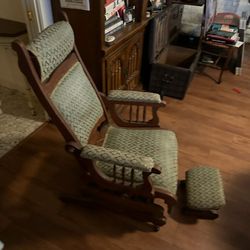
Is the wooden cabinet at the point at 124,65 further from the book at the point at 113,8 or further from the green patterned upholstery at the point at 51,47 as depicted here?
the green patterned upholstery at the point at 51,47

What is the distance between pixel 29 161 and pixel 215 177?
134cm

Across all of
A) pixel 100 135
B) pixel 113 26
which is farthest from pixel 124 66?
pixel 100 135

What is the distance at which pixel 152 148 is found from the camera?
1.48 metres

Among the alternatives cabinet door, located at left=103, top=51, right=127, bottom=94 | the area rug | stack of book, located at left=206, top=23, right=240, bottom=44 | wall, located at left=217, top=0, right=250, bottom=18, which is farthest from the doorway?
wall, located at left=217, top=0, right=250, bottom=18

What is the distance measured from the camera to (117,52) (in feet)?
6.88

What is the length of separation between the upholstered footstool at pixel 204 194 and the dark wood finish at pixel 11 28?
66.9 inches

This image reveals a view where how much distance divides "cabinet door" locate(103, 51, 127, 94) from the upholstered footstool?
98 centimetres

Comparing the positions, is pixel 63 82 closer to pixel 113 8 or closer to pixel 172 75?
pixel 113 8

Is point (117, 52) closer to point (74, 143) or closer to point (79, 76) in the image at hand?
point (79, 76)

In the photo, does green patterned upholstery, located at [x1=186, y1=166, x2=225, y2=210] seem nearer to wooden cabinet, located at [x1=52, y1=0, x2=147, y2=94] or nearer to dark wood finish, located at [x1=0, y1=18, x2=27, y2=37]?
wooden cabinet, located at [x1=52, y1=0, x2=147, y2=94]

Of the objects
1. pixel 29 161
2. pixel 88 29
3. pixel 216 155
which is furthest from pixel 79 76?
pixel 216 155

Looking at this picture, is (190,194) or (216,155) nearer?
(190,194)

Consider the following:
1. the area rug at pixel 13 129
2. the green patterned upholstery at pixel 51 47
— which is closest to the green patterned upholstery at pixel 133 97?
the green patterned upholstery at pixel 51 47

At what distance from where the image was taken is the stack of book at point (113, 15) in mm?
1982
